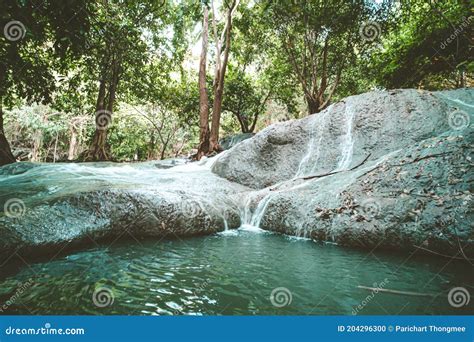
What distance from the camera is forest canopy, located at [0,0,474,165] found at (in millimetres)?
5191

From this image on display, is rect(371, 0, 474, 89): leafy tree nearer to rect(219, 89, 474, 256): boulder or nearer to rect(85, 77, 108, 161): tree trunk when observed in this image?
rect(219, 89, 474, 256): boulder

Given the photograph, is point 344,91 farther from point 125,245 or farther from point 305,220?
point 125,245

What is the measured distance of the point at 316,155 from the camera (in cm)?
841

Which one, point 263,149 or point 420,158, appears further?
point 263,149

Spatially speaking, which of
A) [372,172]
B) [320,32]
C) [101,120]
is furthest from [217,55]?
[372,172]

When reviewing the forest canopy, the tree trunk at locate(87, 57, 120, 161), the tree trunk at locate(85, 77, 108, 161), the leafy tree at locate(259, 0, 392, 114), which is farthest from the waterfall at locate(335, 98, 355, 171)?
the tree trunk at locate(85, 77, 108, 161)

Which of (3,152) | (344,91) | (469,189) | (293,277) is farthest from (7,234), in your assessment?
(344,91)

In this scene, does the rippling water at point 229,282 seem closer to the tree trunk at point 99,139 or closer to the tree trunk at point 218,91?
the tree trunk at point 218,91

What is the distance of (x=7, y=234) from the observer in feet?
12.1

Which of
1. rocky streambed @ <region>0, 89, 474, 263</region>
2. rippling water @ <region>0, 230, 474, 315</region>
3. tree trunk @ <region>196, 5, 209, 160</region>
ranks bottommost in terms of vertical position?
rippling water @ <region>0, 230, 474, 315</region>

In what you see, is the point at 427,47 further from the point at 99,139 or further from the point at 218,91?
the point at 99,139

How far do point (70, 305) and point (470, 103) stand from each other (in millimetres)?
9394

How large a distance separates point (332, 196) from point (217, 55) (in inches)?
421

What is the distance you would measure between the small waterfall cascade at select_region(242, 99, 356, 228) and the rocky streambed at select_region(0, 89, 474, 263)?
0.11ft
